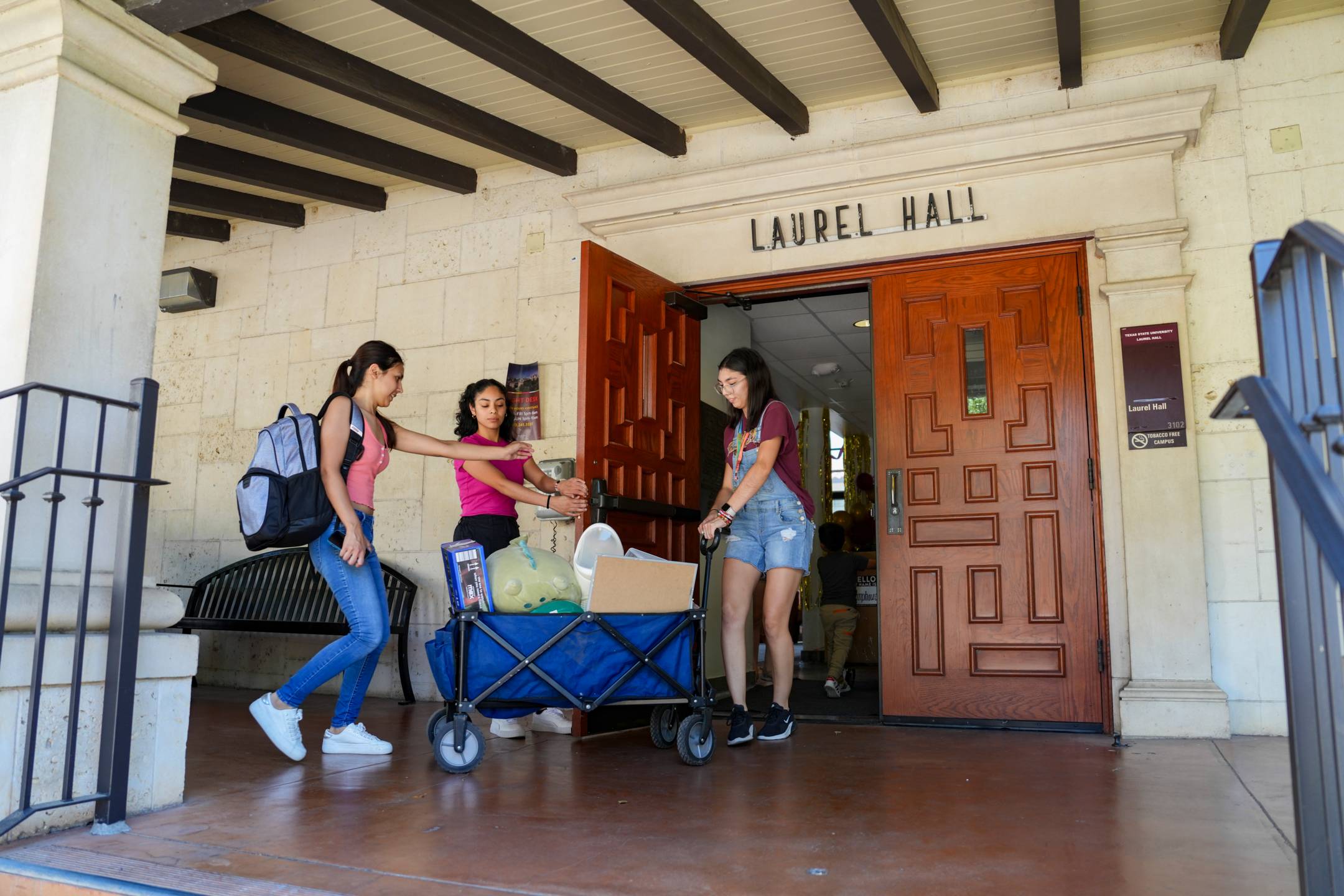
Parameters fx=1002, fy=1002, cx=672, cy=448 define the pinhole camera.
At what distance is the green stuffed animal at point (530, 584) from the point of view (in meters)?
3.35

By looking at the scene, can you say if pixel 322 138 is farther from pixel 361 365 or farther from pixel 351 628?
pixel 351 628

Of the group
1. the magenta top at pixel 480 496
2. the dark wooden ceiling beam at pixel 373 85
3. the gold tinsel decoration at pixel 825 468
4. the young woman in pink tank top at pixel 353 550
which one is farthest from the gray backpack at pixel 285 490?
the gold tinsel decoration at pixel 825 468

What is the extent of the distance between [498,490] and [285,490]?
1.05 metres

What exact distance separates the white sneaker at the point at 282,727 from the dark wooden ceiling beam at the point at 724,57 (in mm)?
2656

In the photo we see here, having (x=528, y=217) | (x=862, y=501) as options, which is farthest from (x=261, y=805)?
(x=862, y=501)

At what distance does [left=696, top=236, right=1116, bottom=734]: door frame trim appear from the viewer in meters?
4.37

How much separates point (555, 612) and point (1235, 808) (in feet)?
6.79

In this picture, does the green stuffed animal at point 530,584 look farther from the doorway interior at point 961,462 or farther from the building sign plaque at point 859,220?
the building sign plaque at point 859,220

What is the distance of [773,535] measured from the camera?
4.10 metres

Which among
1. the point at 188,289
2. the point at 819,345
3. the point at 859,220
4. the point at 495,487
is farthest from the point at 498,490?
the point at 819,345

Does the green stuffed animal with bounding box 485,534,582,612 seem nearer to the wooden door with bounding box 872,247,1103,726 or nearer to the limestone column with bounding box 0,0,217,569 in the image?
the limestone column with bounding box 0,0,217,569

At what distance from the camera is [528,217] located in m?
5.74

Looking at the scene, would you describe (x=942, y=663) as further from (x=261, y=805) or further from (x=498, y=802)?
(x=261, y=805)

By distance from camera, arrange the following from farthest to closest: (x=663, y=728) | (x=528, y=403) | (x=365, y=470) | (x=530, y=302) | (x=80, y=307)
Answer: (x=530, y=302) → (x=528, y=403) → (x=663, y=728) → (x=365, y=470) → (x=80, y=307)
